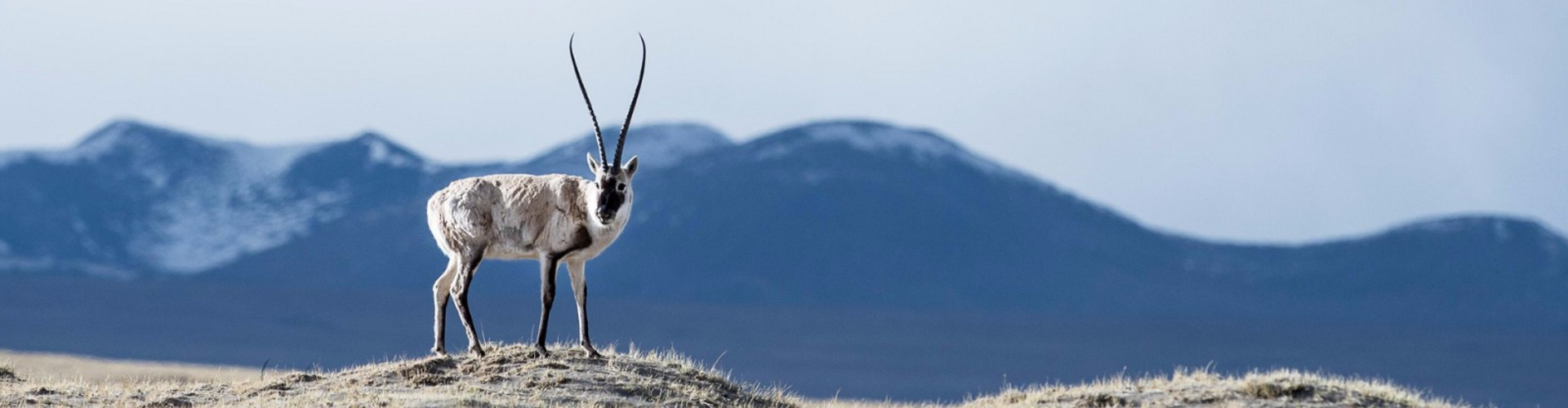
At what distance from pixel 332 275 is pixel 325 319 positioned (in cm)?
4567

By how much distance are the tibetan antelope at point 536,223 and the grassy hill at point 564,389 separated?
53 centimetres

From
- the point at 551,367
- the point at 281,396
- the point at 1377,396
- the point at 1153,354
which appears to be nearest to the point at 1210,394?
the point at 1377,396

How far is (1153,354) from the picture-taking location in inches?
5610

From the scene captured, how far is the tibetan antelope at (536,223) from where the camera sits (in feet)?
64.0

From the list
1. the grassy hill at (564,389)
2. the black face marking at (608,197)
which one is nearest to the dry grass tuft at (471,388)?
the grassy hill at (564,389)

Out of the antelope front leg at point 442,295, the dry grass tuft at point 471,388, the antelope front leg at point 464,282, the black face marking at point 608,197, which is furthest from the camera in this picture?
the antelope front leg at point 442,295

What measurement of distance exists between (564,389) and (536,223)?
5.90 feet

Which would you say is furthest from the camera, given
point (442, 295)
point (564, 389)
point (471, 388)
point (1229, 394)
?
point (1229, 394)

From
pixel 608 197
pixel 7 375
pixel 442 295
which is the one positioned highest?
pixel 608 197

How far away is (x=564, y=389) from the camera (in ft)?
62.7

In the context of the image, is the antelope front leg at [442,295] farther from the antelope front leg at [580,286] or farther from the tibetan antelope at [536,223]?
the antelope front leg at [580,286]

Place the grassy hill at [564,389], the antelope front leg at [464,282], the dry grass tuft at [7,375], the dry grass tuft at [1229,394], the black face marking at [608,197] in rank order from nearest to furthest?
the grassy hill at [564,389] < the black face marking at [608,197] < the antelope front leg at [464,282] < the dry grass tuft at [1229,394] < the dry grass tuft at [7,375]

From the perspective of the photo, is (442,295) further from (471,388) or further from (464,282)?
(471,388)

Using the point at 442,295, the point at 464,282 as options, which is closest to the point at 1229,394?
the point at 464,282
